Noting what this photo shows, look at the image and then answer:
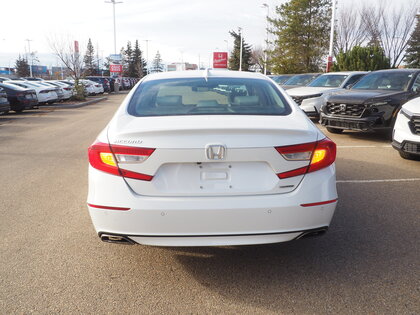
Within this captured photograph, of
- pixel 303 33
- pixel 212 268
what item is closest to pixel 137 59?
pixel 303 33

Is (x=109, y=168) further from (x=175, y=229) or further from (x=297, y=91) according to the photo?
(x=297, y=91)

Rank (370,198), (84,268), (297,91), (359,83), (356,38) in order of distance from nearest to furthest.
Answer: (84,268) < (370,198) < (359,83) < (297,91) < (356,38)

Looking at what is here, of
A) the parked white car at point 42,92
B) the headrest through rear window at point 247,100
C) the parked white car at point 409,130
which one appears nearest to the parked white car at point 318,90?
the parked white car at point 409,130

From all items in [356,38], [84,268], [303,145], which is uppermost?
[356,38]

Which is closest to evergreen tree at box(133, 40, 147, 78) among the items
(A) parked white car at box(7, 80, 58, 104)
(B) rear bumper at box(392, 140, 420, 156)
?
(A) parked white car at box(7, 80, 58, 104)

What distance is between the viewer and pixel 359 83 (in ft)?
35.5

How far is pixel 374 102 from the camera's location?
29.4 feet

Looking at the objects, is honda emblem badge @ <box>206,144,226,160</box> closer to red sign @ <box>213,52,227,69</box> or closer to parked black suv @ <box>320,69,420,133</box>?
parked black suv @ <box>320,69,420,133</box>

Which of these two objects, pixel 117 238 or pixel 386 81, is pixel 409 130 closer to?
pixel 386 81

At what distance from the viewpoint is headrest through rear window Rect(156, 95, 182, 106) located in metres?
3.55

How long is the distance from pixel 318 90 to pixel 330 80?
129cm

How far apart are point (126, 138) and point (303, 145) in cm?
126

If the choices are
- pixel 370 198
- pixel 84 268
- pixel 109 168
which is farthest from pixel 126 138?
pixel 370 198

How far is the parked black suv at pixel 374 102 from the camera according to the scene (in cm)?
897
